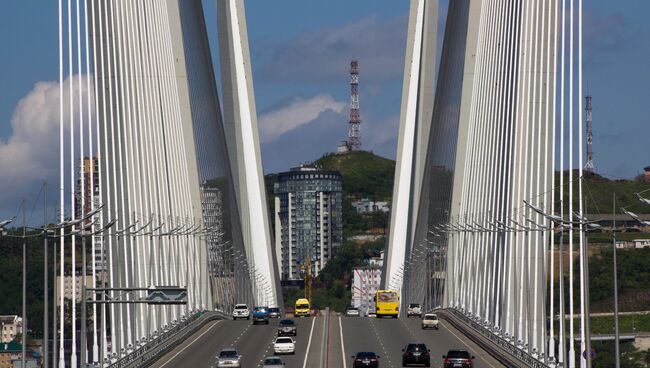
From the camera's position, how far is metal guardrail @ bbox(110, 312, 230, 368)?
55094mm

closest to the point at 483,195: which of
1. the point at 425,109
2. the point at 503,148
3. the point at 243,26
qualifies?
the point at 503,148

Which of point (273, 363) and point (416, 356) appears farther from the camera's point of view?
point (416, 356)

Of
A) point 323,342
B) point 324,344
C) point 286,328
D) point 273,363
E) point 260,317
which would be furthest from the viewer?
point 260,317

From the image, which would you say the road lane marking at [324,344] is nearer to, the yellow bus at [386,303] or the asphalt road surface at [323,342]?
the asphalt road surface at [323,342]

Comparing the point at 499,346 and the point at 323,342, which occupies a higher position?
the point at 499,346

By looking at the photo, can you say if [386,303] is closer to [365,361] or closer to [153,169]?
[153,169]

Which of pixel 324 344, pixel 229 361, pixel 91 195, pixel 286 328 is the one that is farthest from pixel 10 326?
pixel 229 361

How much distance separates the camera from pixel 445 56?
9831cm

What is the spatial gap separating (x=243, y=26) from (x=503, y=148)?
2208 inches

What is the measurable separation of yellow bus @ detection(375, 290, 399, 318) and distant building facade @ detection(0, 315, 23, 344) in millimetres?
27470

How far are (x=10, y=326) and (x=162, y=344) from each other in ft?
78.8

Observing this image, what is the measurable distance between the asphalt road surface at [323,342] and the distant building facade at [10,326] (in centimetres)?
1016

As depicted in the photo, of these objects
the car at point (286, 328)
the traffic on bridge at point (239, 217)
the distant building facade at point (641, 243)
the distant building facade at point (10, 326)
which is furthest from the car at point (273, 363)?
the distant building facade at point (641, 243)

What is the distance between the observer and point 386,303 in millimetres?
108750
